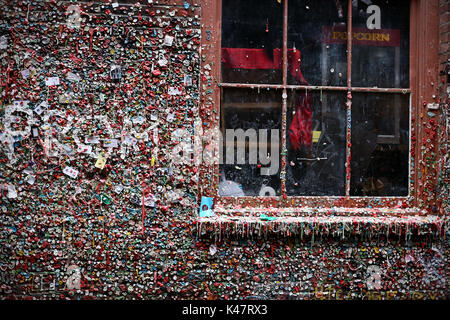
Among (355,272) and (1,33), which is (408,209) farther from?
(1,33)

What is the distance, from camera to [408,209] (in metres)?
2.95

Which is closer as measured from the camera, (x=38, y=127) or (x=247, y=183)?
(x=38, y=127)

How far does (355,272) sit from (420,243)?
22.1 inches

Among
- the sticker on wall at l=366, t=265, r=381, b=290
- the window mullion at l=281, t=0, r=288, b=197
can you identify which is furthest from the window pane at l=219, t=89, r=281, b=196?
the sticker on wall at l=366, t=265, r=381, b=290

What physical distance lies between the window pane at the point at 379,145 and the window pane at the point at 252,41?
0.76 metres

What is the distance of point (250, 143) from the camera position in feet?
9.50

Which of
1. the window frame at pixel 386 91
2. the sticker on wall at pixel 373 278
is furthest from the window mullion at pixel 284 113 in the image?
the sticker on wall at pixel 373 278

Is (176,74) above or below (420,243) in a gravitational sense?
above

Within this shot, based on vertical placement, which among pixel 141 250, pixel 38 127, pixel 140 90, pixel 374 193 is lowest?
pixel 141 250

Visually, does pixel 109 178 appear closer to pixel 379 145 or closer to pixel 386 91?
pixel 379 145

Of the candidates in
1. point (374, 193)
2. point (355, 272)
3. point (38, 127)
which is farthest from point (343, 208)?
point (38, 127)

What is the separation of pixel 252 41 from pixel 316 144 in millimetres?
968

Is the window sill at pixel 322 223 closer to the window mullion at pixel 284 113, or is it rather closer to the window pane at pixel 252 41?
the window mullion at pixel 284 113

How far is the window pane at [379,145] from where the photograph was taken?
2.94 meters
